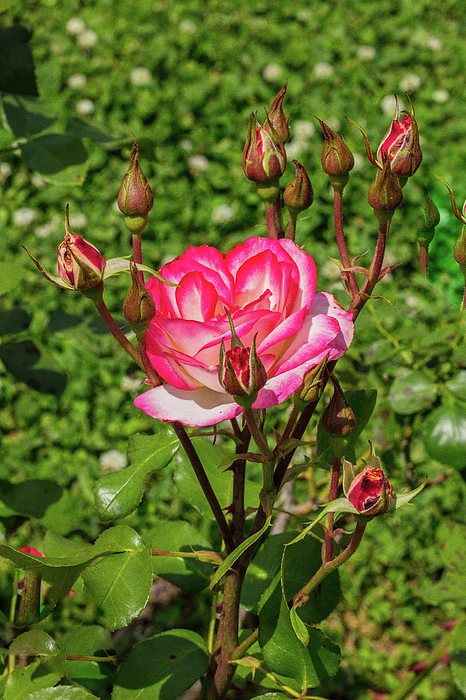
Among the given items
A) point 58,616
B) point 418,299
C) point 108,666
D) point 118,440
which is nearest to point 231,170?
point 418,299

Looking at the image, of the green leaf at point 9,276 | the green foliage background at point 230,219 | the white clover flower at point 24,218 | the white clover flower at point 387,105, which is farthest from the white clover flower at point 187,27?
the green leaf at point 9,276

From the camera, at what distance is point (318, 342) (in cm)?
44

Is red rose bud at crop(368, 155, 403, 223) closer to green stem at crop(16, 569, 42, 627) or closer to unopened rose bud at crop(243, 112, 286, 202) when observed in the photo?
unopened rose bud at crop(243, 112, 286, 202)

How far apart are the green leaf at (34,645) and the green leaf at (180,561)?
0.51 ft

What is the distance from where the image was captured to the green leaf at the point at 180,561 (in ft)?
2.43

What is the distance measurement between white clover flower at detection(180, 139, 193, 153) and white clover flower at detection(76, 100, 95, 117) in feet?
1.30

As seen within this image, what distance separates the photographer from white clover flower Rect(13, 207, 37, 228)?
2340 millimetres

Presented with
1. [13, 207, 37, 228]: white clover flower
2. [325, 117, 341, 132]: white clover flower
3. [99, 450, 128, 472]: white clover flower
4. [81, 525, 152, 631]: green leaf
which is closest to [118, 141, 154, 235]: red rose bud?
[81, 525, 152, 631]: green leaf

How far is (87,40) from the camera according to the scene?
2.85m

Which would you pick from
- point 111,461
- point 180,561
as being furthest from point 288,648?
point 111,461

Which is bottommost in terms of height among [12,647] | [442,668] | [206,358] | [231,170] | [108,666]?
[442,668]

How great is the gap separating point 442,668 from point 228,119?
80.0 inches

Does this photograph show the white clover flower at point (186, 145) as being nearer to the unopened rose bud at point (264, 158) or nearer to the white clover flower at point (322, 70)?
the white clover flower at point (322, 70)

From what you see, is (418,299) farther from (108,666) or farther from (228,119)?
(108,666)
